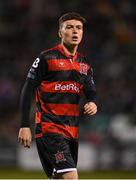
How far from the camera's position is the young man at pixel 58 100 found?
266 inches

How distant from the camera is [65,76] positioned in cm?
691

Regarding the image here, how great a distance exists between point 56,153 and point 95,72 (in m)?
9.64

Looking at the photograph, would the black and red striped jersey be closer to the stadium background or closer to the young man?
the young man

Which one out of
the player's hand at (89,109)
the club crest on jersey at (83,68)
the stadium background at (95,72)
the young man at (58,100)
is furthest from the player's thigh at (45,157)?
the stadium background at (95,72)

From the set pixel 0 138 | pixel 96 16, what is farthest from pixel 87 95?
pixel 96 16

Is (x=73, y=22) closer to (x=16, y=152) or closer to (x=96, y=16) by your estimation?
(x=16, y=152)

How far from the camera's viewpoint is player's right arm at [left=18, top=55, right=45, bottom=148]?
657cm

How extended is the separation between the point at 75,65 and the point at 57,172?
103 centimetres

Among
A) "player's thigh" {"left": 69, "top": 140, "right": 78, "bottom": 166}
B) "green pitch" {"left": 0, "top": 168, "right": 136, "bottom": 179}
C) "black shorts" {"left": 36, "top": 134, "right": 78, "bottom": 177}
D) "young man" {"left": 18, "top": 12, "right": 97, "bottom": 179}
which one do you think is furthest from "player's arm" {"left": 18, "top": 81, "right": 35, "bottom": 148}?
"green pitch" {"left": 0, "top": 168, "right": 136, "bottom": 179}

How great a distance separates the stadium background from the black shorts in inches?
239

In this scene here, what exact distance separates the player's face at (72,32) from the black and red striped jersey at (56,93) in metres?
0.18

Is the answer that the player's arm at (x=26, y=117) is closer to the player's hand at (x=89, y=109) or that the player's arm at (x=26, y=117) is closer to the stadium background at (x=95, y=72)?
the player's hand at (x=89, y=109)

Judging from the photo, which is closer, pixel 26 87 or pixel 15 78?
pixel 26 87

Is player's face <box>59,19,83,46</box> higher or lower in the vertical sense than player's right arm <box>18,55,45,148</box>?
higher
